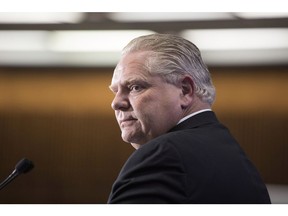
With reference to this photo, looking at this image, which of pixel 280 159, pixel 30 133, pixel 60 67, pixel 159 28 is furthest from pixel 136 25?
pixel 280 159

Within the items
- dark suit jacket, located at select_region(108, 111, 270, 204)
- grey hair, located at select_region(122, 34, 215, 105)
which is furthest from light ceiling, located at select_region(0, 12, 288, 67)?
dark suit jacket, located at select_region(108, 111, 270, 204)

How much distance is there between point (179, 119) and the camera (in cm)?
100

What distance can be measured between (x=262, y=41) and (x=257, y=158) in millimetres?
863

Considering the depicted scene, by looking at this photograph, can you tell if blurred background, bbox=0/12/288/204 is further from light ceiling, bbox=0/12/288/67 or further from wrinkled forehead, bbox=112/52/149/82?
wrinkled forehead, bbox=112/52/149/82

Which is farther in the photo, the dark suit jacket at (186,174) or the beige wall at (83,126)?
the beige wall at (83,126)

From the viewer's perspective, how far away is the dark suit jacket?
0.76 meters

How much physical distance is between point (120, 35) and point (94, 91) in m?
0.50

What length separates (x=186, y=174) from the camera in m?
0.78

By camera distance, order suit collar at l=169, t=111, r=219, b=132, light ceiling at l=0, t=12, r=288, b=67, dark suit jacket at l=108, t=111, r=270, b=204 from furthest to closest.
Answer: light ceiling at l=0, t=12, r=288, b=67
suit collar at l=169, t=111, r=219, b=132
dark suit jacket at l=108, t=111, r=270, b=204

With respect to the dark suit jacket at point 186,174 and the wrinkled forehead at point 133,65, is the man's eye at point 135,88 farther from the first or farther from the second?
the dark suit jacket at point 186,174

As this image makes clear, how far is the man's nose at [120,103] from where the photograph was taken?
1.05 meters

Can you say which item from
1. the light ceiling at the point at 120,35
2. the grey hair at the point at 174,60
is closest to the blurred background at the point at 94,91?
the light ceiling at the point at 120,35

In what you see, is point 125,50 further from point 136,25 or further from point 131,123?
point 136,25

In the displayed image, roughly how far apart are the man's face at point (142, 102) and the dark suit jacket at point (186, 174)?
0.36 feet
